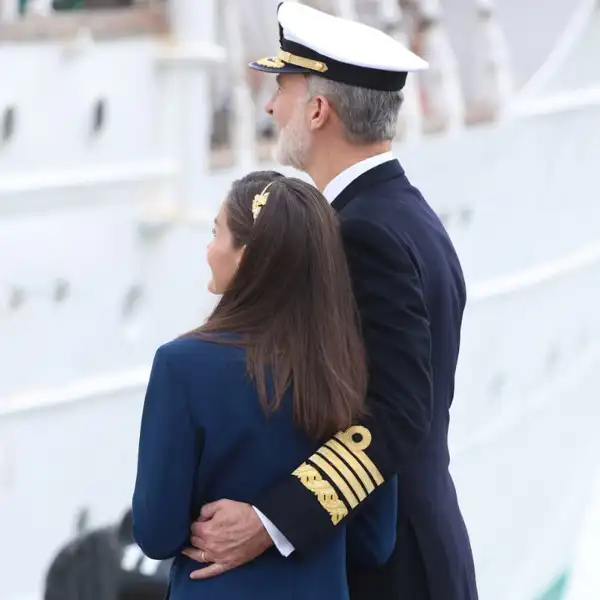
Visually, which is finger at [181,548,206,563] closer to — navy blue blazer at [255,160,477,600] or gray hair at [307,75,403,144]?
navy blue blazer at [255,160,477,600]

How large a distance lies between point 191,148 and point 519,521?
3.50m

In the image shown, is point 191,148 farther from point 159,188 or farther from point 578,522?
point 578,522

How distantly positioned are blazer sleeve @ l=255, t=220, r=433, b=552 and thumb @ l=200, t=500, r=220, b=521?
0.04 meters

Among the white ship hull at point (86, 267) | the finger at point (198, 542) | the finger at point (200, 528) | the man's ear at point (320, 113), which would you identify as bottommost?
the white ship hull at point (86, 267)

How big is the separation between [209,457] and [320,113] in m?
0.44

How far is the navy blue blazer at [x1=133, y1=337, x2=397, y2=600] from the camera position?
1.37 m

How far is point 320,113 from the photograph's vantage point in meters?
1.60

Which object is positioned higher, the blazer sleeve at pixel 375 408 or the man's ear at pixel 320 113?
the man's ear at pixel 320 113

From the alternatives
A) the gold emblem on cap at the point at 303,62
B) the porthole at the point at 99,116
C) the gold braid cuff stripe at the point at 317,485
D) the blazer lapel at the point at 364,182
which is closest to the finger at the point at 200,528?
the gold braid cuff stripe at the point at 317,485

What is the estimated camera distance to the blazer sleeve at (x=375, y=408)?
1.42m

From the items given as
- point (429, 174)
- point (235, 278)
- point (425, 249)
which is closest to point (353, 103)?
point (425, 249)

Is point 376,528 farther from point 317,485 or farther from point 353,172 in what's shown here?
point 353,172

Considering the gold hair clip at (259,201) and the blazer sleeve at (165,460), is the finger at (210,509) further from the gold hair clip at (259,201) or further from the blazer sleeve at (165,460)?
the gold hair clip at (259,201)

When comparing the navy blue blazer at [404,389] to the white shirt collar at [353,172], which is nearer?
the navy blue blazer at [404,389]
